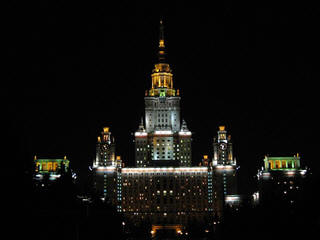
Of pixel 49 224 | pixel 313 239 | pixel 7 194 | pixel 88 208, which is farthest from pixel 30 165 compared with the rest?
pixel 88 208

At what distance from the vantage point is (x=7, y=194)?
80312 mm

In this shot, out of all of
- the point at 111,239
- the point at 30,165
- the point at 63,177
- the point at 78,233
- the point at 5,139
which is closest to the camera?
the point at 5,139

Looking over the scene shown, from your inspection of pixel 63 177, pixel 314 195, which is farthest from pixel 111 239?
pixel 314 195

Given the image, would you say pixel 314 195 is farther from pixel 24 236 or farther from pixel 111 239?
pixel 24 236

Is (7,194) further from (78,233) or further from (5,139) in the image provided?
(78,233)

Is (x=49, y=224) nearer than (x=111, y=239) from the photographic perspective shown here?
Yes

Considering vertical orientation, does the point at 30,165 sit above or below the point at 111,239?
above

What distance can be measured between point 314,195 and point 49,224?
39069 millimetres

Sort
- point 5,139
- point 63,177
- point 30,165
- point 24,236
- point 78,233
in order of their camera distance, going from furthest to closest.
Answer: point 63,177, point 78,233, point 30,165, point 5,139, point 24,236

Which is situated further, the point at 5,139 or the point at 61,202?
the point at 61,202

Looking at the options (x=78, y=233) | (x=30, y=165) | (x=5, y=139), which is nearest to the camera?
(x=5, y=139)

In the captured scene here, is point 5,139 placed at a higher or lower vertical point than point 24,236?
higher

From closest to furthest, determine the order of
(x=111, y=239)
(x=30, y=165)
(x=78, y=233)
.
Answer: (x=30, y=165)
(x=78, y=233)
(x=111, y=239)

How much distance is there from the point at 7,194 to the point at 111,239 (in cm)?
5423
